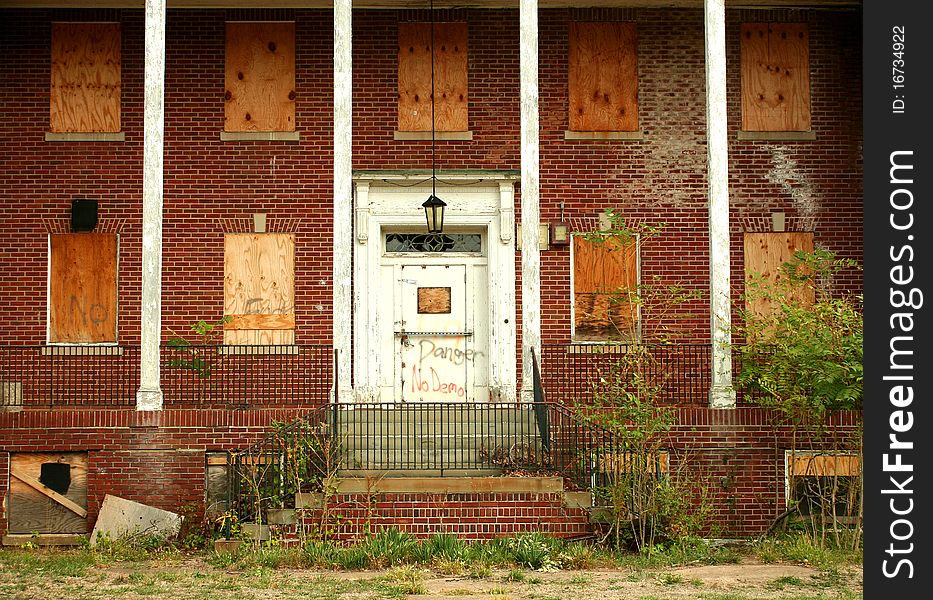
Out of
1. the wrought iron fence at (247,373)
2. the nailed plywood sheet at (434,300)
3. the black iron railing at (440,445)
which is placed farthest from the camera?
the nailed plywood sheet at (434,300)

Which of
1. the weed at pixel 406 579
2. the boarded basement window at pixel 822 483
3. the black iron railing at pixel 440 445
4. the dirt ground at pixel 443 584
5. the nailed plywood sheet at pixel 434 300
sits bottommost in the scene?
the dirt ground at pixel 443 584

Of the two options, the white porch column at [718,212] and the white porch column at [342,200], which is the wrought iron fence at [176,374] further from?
the white porch column at [718,212]

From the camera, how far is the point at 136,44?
52.2ft

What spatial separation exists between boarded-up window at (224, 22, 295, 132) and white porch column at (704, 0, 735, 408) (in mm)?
5777

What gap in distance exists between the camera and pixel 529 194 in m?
14.0

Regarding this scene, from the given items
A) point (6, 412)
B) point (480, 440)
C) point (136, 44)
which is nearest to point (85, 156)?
point (136, 44)

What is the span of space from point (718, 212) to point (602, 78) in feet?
10.1

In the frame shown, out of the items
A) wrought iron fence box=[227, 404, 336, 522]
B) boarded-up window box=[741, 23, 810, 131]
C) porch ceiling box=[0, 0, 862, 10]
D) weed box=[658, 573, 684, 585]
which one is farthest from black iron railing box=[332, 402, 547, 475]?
porch ceiling box=[0, 0, 862, 10]

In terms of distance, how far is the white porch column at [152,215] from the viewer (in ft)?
44.9

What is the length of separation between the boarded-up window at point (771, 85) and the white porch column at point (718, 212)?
1.90 meters

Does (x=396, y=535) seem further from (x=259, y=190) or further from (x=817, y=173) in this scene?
(x=817, y=173)

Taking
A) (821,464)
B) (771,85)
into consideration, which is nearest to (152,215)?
(771,85)

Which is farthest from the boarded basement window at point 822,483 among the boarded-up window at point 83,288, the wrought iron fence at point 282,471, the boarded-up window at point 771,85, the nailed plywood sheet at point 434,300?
→ the boarded-up window at point 83,288

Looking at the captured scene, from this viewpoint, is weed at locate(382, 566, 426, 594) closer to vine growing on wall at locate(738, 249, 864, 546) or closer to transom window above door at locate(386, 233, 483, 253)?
vine growing on wall at locate(738, 249, 864, 546)
